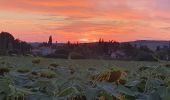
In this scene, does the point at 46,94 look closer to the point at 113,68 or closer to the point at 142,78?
the point at 113,68

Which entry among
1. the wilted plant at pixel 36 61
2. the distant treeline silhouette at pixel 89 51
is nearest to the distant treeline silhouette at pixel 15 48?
the distant treeline silhouette at pixel 89 51

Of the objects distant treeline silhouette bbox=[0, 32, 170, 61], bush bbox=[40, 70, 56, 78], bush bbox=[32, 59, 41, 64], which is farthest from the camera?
bush bbox=[32, 59, 41, 64]

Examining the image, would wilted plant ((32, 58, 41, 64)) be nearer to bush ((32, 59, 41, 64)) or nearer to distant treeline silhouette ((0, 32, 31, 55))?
bush ((32, 59, 41, 64))

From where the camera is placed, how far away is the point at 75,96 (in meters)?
1.83

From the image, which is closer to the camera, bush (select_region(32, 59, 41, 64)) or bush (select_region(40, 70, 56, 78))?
bush (select_region(40, 70, 56, 78))

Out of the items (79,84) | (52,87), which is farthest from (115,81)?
(52,87)

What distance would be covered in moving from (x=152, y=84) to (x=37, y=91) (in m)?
0.63

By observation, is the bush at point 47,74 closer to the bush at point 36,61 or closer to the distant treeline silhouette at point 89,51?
the distant treeline silhouette at point 89,51

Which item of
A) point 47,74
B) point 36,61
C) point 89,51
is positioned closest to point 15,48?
point 89,51

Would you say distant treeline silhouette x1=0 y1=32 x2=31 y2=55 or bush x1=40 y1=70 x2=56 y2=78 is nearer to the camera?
bush x1=40 y1=70 x2=56 y2=78

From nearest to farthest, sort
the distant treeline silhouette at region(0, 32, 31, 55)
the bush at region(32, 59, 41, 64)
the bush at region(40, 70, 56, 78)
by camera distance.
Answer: the bush at region(40, 70, 56, 78)
the bush at region(32, 59, 41, 64)
the distant treeline silhouette at region(0, 32, 31, 55)

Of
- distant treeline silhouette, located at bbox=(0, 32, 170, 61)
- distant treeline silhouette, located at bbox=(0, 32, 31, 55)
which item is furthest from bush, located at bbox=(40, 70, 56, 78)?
distant treeline silhouette, located at bbox=(0, 32, 31, 55)

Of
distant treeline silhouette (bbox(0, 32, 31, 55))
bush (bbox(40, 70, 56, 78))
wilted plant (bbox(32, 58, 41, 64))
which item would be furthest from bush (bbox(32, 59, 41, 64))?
bush (bbox(40, 70, 56, 78))

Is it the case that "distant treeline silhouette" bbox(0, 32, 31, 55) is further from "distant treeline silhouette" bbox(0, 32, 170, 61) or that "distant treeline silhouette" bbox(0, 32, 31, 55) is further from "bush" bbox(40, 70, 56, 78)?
"bush" bbox(40, 70, 56, 78)
